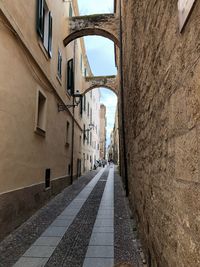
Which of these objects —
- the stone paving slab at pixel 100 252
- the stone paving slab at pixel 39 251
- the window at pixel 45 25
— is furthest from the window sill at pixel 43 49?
the stone paving slab at pixel 100 252

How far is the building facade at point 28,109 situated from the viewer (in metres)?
4.91

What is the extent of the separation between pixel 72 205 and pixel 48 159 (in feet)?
5.18

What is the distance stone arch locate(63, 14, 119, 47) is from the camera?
41.0ft

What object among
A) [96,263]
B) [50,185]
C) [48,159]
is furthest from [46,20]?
[96,263]

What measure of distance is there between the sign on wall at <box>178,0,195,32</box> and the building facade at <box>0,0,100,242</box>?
143 inches

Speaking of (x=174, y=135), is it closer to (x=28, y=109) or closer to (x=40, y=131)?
(x=28, y=109)

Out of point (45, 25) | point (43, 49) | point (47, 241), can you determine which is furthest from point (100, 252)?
point (45, 25)

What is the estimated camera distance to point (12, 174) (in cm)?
520

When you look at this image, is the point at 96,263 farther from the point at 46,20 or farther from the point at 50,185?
the point at 46,20

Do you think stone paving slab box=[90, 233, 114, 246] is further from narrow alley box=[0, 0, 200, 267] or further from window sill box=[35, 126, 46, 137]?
window sill box=[35, 126, 46, 137]

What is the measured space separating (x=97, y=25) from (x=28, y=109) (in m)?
8.07

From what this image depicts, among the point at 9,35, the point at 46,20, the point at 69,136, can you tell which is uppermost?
the point at 46,20

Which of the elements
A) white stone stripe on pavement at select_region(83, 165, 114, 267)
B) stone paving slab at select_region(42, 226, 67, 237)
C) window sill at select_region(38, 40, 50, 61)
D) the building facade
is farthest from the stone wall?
window sill at select_region(38, 40, 50, 61)

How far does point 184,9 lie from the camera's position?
172 cm
